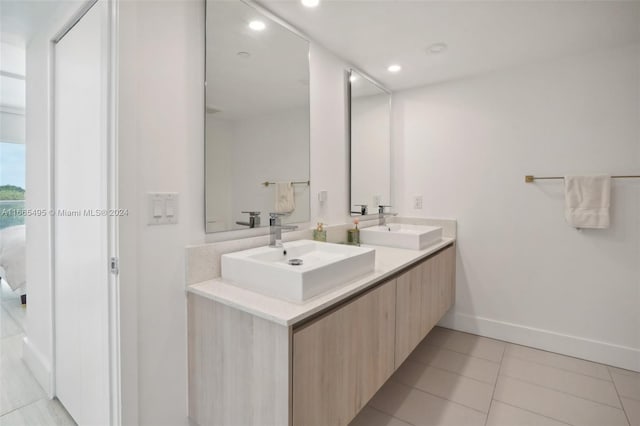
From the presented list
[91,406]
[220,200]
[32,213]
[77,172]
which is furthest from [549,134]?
[32,213]

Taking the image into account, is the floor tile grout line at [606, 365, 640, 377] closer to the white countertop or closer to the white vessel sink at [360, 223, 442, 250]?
the white vessel sink at [360, 223, 442, 250]

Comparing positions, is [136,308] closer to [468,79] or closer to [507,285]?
[507,285]

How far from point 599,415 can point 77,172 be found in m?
2.98

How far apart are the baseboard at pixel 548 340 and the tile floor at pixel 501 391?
59mm

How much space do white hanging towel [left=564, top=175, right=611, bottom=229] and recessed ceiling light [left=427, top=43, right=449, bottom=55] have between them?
4.10 feet

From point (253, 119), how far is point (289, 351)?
120 cm

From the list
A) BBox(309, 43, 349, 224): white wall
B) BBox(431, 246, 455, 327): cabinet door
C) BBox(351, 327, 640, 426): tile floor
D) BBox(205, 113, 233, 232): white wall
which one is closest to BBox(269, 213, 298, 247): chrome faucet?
BBox(205, 113, 233, 232): white wall

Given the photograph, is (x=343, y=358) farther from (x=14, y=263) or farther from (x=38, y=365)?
(x=14, y=263)

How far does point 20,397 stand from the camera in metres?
1.83

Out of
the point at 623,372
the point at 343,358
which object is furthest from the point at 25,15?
the point at 623,372

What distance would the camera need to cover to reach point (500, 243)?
8.47 feet

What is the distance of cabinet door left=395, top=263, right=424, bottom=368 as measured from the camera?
169 cm

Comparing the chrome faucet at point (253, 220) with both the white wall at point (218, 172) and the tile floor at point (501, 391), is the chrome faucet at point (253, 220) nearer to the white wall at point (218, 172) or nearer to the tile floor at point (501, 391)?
the white wall at point (218, 172)

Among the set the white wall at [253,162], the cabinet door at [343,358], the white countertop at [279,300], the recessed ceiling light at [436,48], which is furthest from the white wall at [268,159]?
the recessed ceiling light at [436,48]
